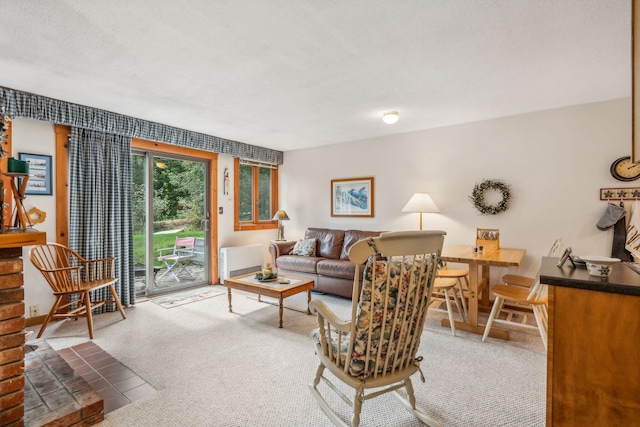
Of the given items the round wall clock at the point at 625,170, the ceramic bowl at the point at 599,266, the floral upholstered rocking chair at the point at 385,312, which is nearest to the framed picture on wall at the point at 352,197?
the round wall clock at the point at 625,170

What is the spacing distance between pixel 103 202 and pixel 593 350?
4.34 meters

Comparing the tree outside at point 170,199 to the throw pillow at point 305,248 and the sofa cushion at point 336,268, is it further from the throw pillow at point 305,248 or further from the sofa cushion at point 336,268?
the sofa cushion at point 336,268

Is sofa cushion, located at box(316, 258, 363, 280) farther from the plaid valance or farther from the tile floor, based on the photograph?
the tile floor

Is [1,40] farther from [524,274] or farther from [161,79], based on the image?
[524,274]

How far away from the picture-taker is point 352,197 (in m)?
5.13

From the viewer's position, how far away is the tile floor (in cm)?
201

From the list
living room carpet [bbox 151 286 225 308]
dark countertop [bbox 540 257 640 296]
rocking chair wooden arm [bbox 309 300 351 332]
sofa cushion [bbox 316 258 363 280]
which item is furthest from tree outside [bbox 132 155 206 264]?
dark countertop [bbox 540 257 640 296]

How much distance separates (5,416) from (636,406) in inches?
108

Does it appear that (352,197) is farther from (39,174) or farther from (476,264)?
(39,174)

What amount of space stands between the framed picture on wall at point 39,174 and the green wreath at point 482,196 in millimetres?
4885

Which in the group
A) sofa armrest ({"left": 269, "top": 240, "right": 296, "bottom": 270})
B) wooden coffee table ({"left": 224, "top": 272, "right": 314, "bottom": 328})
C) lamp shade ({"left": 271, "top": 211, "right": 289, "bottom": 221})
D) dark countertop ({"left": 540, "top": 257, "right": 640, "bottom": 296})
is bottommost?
wooden coffee table ({"left": 224, "top": 272, "right": 314, "bottom": 328})

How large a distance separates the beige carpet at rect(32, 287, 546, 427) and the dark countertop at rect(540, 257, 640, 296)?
987 mm

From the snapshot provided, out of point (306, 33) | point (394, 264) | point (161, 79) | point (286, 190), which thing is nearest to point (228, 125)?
point (161, 79)

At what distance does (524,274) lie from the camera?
3.70m
